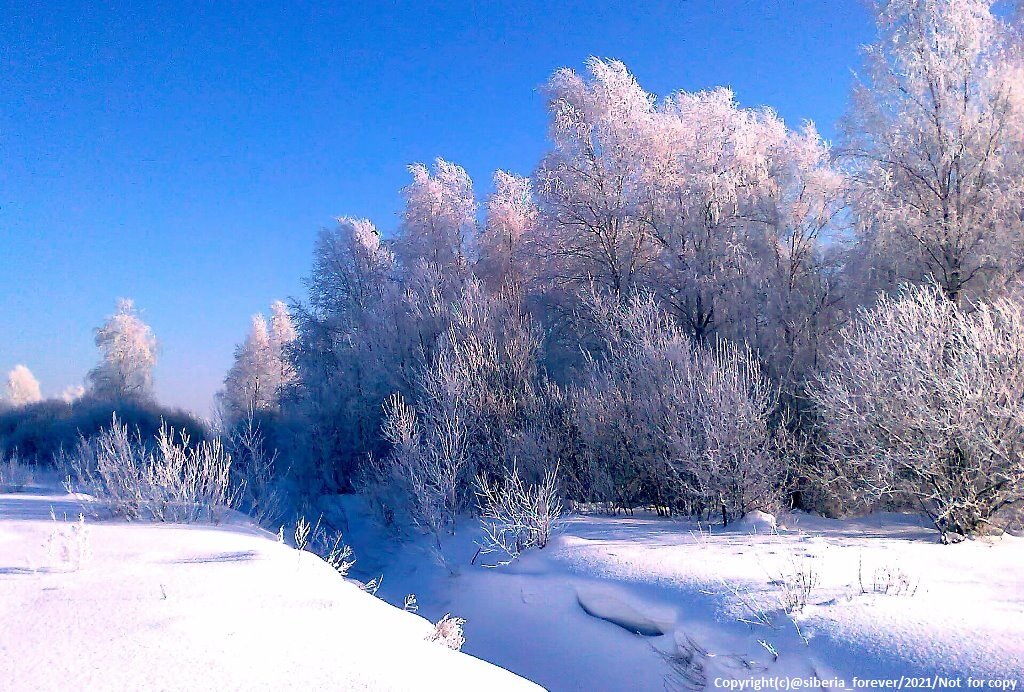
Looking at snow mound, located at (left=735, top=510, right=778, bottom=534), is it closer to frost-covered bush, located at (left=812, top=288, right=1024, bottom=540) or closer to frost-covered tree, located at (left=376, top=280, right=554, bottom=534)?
frost-covered bush, located at (left=812, top=288, right=1024, bottom=540)

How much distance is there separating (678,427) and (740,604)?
16.8 feet

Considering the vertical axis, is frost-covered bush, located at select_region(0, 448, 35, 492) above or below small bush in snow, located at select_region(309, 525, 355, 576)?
above

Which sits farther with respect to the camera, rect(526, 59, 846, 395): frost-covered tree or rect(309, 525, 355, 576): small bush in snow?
rect(526, 59, 846, 395): frost-covered tree

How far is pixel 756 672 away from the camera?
17.8 feet

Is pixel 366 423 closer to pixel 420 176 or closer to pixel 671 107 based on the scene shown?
pixel 420 176

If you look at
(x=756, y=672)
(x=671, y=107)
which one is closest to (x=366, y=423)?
(x=671, y=107)

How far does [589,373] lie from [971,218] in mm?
7932

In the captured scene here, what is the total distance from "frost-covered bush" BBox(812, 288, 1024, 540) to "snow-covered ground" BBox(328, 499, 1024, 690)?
2.43 ft

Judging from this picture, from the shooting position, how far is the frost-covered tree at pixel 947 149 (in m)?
12.4

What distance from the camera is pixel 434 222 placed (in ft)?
78.7

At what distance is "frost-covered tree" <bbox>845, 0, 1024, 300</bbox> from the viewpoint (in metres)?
12.4

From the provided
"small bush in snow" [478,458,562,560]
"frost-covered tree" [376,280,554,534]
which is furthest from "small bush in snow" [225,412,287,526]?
"small bush in snow" [478,458,562,560]

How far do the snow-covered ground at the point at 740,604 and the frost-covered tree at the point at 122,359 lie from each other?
32.2 metres

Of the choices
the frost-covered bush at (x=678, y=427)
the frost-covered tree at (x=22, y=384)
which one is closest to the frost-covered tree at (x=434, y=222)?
the frost-covered bush at (x=678, y=427)
